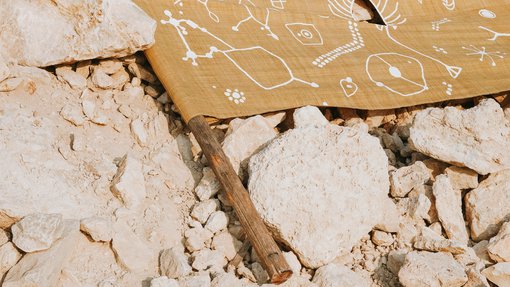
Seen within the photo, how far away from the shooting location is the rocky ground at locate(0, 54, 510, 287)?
2633 millimetres

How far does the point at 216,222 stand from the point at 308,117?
2.48 ft

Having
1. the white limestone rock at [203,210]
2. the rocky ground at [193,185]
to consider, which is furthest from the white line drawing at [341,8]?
the white limestone rock at [203,210]

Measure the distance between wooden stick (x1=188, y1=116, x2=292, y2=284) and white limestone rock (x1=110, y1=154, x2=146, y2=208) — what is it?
30cm

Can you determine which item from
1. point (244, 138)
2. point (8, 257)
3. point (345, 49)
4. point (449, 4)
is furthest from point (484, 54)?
point (8, 257)

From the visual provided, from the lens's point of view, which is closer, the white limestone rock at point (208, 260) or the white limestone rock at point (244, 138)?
the white limestone rock at point (208, 260)

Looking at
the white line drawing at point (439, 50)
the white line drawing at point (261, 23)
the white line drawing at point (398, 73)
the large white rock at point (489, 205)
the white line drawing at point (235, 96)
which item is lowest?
the large white rock at point (489, 205)

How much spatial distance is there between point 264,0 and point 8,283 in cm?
245

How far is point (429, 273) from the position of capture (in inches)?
102

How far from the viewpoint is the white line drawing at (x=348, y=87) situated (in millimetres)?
3566

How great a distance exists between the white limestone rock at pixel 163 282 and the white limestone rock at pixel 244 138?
2.23 feet

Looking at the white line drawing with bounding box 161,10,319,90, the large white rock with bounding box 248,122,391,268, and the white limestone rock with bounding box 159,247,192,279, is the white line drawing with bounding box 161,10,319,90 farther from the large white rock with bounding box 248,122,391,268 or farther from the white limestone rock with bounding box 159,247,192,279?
the white limestone rock with bounding box 159,247,192,279

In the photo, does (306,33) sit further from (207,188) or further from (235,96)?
(207,188)

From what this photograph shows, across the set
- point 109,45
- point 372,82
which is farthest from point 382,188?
point 109,45

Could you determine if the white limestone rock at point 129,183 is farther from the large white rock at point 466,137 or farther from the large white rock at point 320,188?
the large white rock at point 466,137
